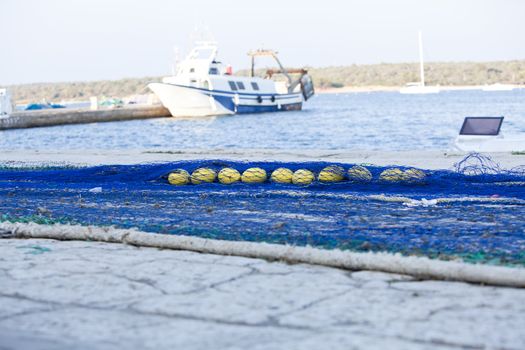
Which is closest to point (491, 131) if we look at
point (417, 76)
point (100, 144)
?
point (100, 144)

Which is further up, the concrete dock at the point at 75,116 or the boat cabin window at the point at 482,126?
the boat cabin window at the point at 482,126

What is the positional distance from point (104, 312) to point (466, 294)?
158 centimetres

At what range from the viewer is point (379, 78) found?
153 metres

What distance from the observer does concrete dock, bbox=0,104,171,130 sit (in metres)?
49.1

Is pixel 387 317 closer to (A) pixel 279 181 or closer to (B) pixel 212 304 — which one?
(B) pixel 212 304

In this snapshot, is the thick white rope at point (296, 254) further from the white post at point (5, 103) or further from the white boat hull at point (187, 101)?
the white boat hull at point (187, 101)

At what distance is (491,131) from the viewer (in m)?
16.7

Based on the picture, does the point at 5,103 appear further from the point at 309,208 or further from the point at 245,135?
the point at 309,208

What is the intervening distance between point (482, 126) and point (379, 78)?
13822 cm

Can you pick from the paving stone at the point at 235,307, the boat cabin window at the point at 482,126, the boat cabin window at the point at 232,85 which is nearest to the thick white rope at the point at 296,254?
the paving stone at the point at 235,307

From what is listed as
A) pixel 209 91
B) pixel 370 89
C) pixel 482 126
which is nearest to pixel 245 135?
pixel 209 91

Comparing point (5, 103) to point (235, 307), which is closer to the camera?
point (235, 307)

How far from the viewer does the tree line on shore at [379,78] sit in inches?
5719

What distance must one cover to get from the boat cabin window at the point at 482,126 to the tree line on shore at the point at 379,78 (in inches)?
4925
